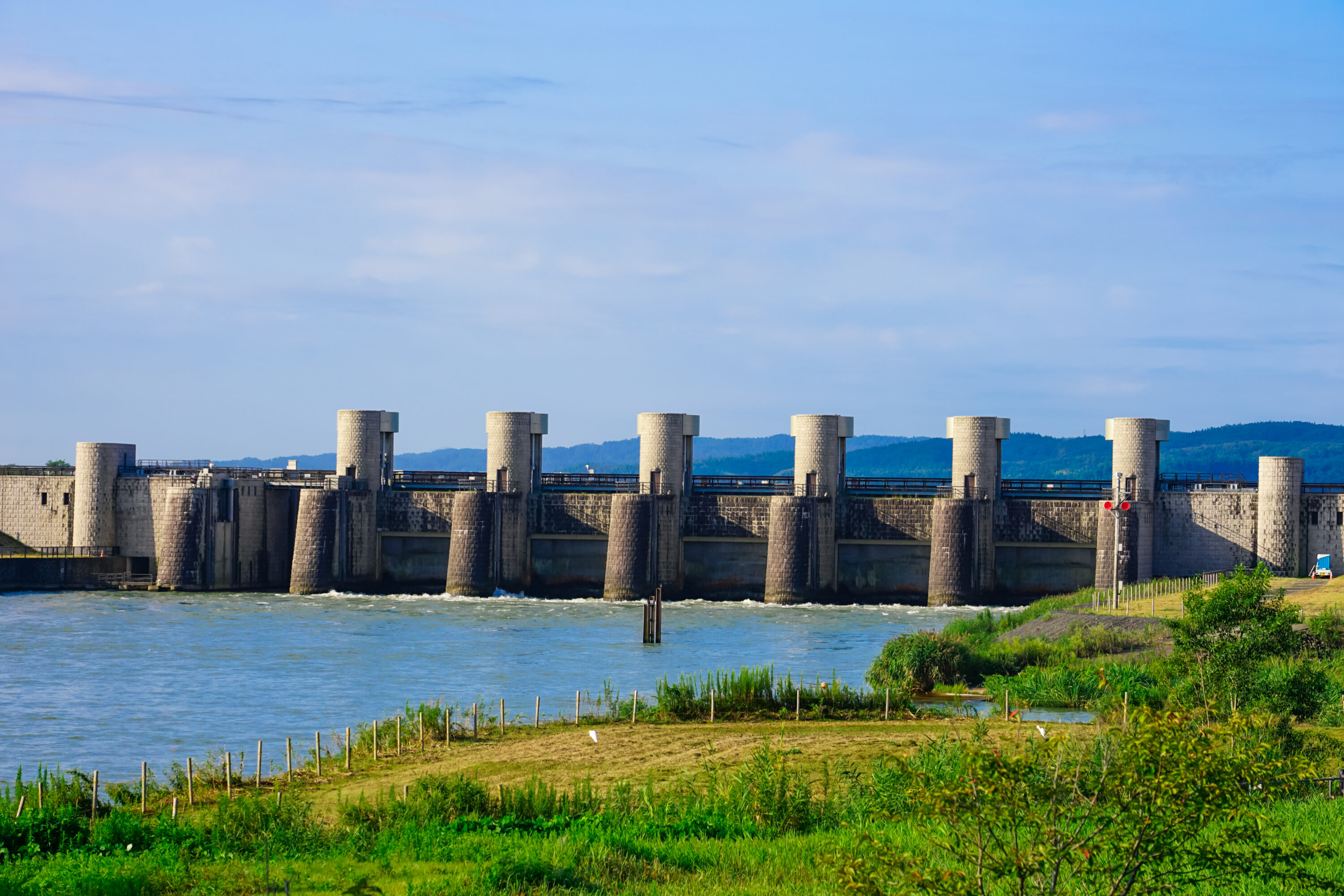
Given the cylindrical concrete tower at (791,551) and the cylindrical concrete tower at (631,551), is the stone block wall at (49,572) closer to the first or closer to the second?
the cylindrical concrete tower at (631,551)

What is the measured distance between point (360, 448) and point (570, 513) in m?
11.0

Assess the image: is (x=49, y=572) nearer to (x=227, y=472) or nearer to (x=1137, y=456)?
(x=227, y=472)

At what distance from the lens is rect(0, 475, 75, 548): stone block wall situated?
Answer: 7144 centimetres

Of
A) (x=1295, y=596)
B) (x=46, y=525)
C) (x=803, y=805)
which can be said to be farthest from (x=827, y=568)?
(x=803, y=805)

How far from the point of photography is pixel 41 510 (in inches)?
2822

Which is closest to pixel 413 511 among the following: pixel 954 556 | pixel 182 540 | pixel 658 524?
pixel 182 540

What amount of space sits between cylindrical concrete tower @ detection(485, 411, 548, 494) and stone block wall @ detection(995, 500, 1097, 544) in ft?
73.5

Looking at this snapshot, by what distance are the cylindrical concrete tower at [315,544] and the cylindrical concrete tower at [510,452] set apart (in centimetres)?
781

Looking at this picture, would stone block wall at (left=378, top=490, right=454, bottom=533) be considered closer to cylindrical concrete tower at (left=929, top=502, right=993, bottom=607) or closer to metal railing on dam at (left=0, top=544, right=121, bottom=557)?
metal railing on dam at (left=0, top=544, right=121, bottom=557)

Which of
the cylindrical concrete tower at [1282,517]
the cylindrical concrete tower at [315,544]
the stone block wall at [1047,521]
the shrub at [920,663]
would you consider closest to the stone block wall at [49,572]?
the cylindrical concrete tower at [315,544]

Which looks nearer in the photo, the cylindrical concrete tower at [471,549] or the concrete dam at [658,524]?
the concrete dam at [658,524]

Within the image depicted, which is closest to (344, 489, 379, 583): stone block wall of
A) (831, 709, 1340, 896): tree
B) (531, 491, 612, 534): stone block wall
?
(531, 491, 612, 534): stone block wall

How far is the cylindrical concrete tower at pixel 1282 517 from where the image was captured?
193 feet

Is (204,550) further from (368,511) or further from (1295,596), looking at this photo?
(1295,596)
